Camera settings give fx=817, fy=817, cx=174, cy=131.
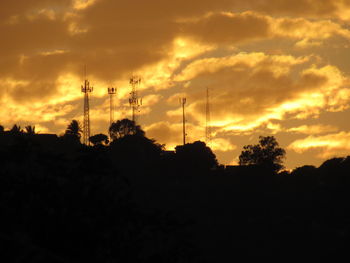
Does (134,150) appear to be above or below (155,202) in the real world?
above

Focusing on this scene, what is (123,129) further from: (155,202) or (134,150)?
(155,202)

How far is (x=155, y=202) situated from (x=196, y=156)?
1253 inches

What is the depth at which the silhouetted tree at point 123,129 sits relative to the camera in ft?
584

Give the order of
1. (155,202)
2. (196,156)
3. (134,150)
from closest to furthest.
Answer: (155,202) < (134,150) < (196,156)

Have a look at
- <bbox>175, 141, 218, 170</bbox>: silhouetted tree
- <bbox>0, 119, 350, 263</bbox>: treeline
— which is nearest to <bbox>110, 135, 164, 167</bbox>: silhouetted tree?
<bbox>0, 119, 350, 263</bbox>: treeline

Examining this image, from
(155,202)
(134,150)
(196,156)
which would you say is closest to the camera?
(155,202)

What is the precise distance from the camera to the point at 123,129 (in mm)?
178625

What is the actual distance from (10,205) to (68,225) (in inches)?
95.8

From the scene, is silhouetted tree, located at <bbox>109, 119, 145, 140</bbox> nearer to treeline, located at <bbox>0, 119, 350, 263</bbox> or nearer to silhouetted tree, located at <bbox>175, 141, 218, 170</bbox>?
treeline, located at <bbox>0, 119, 350, 263</bbox>

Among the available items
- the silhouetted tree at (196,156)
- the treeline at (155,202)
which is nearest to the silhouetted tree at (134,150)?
the treeline at (155,202)

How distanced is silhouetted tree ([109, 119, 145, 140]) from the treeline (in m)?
0.24

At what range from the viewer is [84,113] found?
122 meters

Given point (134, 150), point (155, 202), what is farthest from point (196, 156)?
point (155, 202)

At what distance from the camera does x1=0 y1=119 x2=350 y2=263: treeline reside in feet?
108
